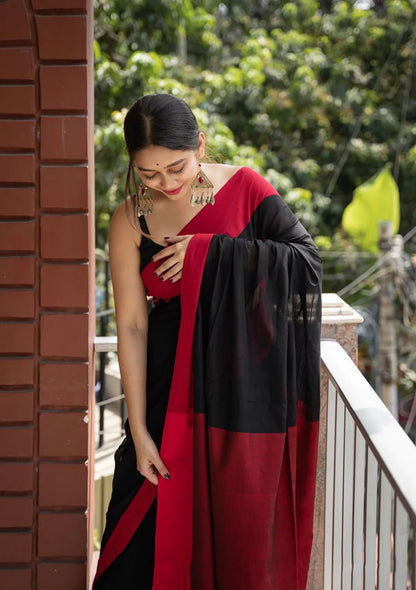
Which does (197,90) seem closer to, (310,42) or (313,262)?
(310,42)

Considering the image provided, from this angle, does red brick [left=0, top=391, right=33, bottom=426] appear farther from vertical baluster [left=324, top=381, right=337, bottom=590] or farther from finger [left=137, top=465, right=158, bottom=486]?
vertical baluster [left=324, top=381, right=337, bottom=590]

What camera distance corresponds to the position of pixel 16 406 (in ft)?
6.63

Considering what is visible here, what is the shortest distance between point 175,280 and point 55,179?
18.8 inches

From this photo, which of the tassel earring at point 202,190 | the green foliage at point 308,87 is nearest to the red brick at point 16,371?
the tassel earring at point 202,190

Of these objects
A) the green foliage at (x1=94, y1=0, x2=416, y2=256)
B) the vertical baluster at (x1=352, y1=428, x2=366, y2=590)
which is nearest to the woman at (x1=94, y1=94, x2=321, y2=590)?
the vertical baluster at (x1=352, y1=428, x2=366, y2=590)

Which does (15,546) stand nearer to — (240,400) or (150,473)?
(150,473)

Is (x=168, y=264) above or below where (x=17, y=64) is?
below

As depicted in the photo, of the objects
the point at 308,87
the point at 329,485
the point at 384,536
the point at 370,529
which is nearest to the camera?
the point at 384,536

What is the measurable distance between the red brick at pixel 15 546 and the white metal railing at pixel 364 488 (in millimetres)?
819

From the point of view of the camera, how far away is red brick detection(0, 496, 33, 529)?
2051 mm

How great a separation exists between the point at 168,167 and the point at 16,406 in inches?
31.6

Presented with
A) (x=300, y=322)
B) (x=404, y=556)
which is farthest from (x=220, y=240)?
(x=404, y=556)

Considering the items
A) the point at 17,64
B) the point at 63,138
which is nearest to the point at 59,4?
the point at 17,64

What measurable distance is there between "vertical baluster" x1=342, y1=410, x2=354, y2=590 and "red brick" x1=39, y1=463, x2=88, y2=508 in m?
0.71
